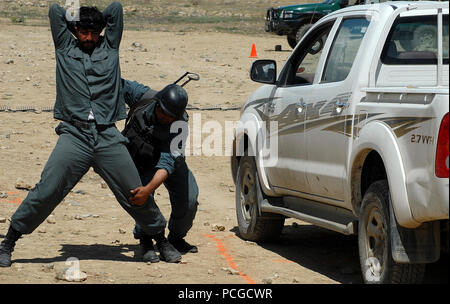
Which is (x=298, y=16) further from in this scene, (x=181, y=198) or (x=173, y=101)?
(x=173, y=101)

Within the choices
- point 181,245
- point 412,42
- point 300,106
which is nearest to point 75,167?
point 181,245

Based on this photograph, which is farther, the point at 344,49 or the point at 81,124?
the point at 344,49

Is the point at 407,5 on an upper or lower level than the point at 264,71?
upper

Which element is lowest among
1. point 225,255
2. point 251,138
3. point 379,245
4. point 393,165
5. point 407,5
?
point 225,255

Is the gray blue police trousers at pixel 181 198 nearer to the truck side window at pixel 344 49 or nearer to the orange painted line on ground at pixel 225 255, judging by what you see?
the orange painted line on ground at pixel 225 255

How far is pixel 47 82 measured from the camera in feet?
59.6

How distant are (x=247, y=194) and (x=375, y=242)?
9.13ft

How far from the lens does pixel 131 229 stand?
939 cm

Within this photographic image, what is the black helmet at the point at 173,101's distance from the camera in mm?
7207

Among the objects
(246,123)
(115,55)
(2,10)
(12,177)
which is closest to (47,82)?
(12,177)

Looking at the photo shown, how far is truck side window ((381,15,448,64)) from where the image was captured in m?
6.48

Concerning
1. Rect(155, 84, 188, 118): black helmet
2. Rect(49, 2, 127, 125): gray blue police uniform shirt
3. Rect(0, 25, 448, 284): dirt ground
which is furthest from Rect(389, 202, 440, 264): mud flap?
Rect(49, 2, 127, 125): gray blue police uniform shirt
